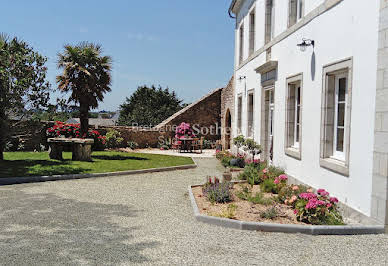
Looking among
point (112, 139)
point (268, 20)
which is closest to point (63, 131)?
point (112, 139)

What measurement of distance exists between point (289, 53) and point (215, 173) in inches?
174

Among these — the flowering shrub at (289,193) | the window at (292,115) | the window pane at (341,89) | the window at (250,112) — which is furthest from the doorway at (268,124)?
the window pane at (341,89)

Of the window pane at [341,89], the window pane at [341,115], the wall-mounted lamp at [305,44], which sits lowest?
the window pane at [341,115]

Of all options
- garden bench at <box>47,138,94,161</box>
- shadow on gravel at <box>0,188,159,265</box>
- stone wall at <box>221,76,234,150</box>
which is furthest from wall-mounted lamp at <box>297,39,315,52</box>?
stone wall at <box>221,76,234,150</box>

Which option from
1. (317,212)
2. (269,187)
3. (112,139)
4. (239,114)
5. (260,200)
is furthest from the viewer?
(112,139)

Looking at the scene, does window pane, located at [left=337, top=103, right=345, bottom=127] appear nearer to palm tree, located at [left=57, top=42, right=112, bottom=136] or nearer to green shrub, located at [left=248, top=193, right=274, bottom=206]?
green shrub, located at [left=248, top=193, right=274, bottom=206]

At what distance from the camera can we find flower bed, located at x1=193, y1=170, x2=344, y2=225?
5.26 meters

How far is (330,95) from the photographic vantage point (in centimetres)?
650

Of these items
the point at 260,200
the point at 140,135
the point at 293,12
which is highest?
the point at 293,12

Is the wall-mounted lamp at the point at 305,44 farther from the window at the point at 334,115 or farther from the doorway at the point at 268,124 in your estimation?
the doorway at the point at 268,124

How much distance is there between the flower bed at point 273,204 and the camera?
5.26 meters

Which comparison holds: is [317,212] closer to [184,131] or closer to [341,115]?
[341,115]

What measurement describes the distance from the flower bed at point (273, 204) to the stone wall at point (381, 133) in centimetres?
63

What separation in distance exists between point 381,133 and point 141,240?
11.6ft
